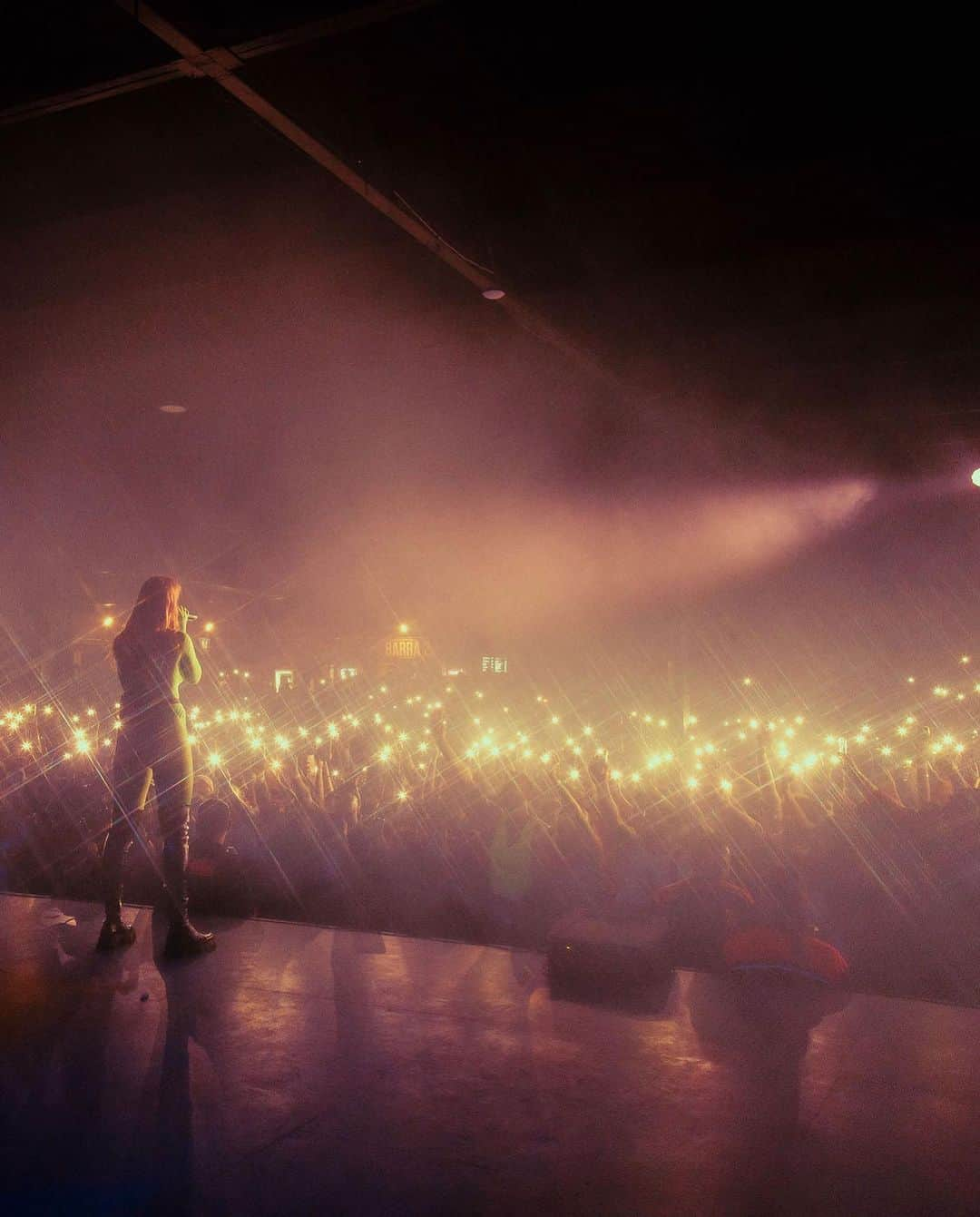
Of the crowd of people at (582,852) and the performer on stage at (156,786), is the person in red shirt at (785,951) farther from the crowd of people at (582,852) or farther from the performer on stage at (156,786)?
the performer on stage at (156,786)

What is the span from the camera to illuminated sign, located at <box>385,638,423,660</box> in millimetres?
17453

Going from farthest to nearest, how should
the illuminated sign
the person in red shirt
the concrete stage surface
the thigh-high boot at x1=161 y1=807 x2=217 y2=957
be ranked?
the illuminated sign, the thigh-high boot at x1=161 y1=807 x2=217 y2=957, the person in red shirt, the concrete stage surface

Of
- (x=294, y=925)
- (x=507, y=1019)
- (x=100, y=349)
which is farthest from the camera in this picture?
(x=100, y=349)

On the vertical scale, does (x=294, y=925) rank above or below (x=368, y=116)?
below

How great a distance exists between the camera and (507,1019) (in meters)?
3.52

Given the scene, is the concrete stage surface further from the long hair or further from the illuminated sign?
the illuminated sign

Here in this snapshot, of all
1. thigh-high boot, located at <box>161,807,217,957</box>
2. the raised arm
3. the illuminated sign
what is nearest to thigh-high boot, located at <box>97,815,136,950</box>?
thigh-high boot, located at <box>161,807,217,957</box>

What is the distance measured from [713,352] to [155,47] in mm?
4999

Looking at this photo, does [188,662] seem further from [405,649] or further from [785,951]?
[405,649]

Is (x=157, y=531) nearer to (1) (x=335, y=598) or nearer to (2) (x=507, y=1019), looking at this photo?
(1) (x=335, y=598)

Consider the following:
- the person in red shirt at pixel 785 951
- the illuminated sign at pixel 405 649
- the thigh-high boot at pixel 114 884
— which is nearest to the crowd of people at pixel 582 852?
the person in red shirt at pixel 785 951

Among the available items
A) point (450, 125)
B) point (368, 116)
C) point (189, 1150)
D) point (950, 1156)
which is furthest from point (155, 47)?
point (950, 1156)

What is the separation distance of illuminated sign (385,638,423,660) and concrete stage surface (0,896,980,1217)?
13.3 meters

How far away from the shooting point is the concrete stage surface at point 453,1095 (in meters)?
2.32
